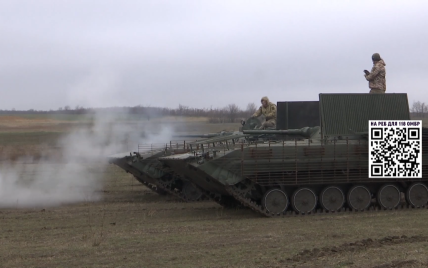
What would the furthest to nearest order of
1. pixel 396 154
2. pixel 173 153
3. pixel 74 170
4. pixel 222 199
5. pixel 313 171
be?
pixel 74 170, pixel 173 153, pixel 222 199, pixel 396 154, pixel 313 171

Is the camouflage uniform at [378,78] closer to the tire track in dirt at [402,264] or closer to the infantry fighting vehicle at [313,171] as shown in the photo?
the infantry fighting vehicle at [313,171]

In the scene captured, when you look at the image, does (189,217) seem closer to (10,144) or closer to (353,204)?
(353,204)

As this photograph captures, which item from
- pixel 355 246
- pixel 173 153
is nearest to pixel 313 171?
pixel 355 246

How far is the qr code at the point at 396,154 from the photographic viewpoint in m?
18.6

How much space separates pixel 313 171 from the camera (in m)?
18.4

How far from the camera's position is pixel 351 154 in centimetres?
1864

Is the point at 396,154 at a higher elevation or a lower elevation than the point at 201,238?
higher

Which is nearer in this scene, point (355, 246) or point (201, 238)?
point (355, 246)

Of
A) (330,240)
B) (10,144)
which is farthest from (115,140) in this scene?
(330,240)

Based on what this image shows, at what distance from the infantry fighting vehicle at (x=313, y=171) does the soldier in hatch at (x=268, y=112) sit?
13.1 ft

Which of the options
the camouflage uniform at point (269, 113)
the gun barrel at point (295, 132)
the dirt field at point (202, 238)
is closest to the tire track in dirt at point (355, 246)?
the dirt field at point (202, 238)

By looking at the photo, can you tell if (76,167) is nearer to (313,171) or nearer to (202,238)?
(313,171)

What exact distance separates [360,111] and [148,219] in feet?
20.9

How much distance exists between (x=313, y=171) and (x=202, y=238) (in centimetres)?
479
